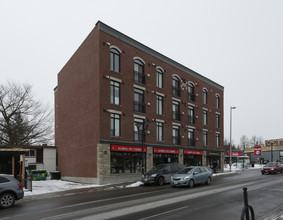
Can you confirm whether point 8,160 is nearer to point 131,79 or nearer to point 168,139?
point 131,79

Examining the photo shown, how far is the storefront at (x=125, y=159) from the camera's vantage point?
2447 cm

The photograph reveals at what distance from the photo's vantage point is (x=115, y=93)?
2572 centimetres

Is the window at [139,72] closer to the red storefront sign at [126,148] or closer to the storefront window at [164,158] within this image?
the red storefront sign at [126,148]

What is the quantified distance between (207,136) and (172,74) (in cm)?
1183

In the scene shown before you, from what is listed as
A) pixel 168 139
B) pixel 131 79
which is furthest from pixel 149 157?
pixel 131 79

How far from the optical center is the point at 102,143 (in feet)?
76.8

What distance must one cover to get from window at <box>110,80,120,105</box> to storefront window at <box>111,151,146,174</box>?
4.80 metres

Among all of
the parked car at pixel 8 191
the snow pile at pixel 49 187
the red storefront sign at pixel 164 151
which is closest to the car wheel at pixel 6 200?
the parked car at pixel 8 191

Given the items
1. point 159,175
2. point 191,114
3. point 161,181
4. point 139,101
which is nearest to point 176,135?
point 191,114

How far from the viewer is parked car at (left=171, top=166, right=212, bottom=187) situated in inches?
704

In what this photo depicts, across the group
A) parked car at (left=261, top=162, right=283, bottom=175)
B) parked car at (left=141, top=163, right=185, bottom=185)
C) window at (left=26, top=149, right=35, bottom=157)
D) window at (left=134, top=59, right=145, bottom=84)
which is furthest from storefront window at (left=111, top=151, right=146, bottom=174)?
parked car at (left=261, top=162, right=283, bottom=175)

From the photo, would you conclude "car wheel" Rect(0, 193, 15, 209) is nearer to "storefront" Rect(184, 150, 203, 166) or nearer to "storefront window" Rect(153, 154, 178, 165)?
"storefront window" Rect(153, 154, 178, 165)

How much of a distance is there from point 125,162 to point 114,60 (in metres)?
9.90

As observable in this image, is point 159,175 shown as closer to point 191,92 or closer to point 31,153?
point 31,153
